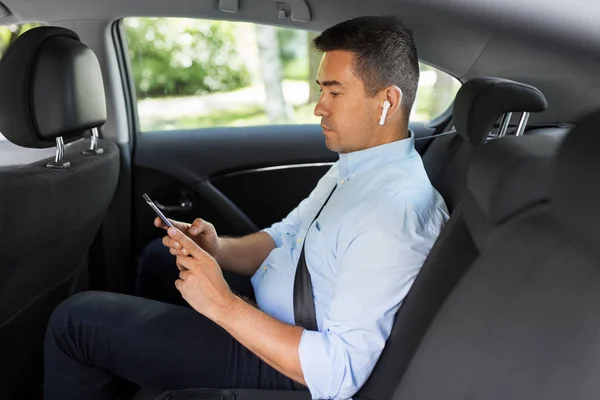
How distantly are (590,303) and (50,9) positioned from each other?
6.20ft

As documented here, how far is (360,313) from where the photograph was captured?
1.34m

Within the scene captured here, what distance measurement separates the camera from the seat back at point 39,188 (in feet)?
5.44

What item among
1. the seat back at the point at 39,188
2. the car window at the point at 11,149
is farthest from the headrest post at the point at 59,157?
the car window at the point at 11,149

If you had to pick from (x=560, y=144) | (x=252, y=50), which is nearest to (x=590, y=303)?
(x=560, y=144)

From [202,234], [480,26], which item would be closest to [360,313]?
[480,26]

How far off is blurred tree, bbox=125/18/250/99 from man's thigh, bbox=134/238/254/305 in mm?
649

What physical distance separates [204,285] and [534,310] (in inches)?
27.0

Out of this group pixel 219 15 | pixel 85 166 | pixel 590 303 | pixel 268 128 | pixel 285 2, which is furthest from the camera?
pixel 268 128

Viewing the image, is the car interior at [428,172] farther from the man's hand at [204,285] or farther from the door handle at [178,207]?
A: the man's hand at [204,285]

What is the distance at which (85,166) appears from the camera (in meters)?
1.91

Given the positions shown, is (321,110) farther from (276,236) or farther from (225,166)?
(225,166)

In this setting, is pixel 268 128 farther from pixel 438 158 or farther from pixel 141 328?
pixel 141 328

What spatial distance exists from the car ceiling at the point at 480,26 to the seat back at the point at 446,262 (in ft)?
0.37

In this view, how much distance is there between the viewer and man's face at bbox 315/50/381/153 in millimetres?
1599
